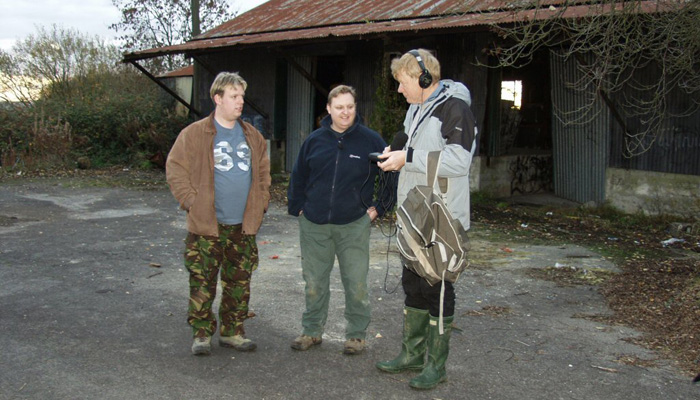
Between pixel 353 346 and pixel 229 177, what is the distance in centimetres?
141

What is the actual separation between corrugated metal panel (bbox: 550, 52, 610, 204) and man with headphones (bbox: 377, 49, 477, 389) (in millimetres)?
7928

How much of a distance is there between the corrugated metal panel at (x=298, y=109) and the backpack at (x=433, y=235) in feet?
38.9

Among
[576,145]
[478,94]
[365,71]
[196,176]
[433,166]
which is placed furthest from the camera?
[365,71]

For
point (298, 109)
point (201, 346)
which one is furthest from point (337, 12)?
point (201, 346)

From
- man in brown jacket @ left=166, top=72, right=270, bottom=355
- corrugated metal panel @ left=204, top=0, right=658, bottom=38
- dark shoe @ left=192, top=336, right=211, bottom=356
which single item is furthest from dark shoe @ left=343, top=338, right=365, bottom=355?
corrugated metal panel @ left=204, top=0, right=658, bottom=38

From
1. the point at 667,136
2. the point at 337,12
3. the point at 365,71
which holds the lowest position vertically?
the point at 667,136

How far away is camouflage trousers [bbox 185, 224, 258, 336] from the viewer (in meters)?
4.41

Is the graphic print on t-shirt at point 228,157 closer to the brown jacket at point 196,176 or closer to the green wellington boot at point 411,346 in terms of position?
the brown jacket at point 196,176

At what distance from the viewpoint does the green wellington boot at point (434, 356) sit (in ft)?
12.8

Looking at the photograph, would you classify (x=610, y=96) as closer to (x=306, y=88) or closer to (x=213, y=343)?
(x=306, y=88)

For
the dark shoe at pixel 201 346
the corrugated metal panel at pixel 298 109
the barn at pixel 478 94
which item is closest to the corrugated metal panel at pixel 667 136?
the barn at pixel 478 94

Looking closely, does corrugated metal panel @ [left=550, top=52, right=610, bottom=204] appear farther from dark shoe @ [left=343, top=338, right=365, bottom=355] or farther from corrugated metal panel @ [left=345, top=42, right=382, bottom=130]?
dark shoe @ [left=343, top=338, right=365, bottom=355]

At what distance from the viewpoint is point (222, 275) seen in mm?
4586

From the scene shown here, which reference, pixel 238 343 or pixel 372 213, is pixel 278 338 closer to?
pixel 238 343
